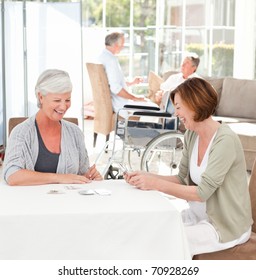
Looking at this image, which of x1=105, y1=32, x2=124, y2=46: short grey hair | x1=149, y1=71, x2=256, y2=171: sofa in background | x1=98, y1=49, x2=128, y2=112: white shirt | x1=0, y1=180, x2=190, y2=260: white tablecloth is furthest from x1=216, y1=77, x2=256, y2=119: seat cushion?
x1=0, y1=180, x2=190, y2=260: white tablecloth

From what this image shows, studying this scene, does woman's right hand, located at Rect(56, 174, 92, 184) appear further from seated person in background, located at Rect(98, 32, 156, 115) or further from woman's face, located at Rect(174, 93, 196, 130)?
seated person in background, located at Rect(98, 32, 156, 115)

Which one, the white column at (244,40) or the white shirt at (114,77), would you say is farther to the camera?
the white column at (244,40)

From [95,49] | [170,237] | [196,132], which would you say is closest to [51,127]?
[196,132]

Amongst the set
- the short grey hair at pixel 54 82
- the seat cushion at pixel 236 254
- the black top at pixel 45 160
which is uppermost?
the short grey hair at pixel 54 82

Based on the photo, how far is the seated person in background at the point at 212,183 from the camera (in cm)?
315

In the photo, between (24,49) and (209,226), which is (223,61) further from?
(209,226)

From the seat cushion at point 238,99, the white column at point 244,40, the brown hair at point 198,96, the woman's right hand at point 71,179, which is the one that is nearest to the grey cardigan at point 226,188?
the brown hair at point 198,96

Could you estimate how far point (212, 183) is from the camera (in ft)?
10.3

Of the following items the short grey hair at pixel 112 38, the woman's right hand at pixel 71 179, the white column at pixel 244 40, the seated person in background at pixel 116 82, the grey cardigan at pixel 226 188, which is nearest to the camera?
the grey cardigan at pixel 226 188

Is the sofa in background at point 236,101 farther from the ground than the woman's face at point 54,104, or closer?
closer

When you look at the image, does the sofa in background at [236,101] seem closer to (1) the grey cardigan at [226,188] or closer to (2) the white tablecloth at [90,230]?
(1) the grey cardigan at [226,188]

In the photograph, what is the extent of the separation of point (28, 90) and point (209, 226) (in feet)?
14.6

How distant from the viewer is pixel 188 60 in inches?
313

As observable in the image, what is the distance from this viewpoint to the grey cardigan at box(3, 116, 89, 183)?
3.33 m
